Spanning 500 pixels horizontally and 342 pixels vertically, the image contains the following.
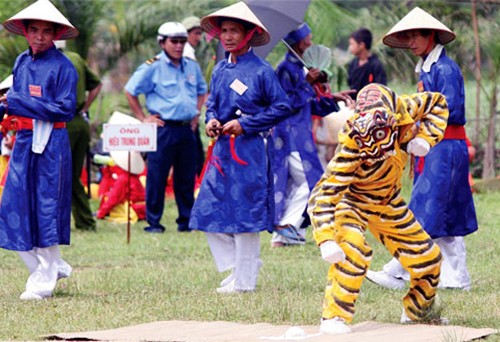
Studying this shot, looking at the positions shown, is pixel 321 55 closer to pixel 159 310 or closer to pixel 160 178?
pixel 160 178

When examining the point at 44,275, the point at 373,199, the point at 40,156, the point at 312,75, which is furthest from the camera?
the point at 312,75

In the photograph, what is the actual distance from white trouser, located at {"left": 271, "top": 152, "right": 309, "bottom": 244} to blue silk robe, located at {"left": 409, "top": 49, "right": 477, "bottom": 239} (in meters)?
3.01

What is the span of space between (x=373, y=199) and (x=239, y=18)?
88.7 inches

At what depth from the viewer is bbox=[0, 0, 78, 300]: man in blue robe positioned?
846 centimetres

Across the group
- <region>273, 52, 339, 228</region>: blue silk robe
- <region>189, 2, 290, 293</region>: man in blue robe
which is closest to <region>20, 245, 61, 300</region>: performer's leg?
<region>189, 2, 290, 293</region>: man in blue robe

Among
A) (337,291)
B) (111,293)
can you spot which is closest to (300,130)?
(111,293)

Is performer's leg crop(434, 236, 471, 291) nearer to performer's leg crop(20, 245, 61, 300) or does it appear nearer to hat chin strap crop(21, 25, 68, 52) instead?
performer's leg crop(20, 245, 61, 300)

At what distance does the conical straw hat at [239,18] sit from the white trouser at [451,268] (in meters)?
1.79

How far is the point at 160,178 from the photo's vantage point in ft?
43.8

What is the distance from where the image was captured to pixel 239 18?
342 inches

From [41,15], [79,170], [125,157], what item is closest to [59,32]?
[41,15]

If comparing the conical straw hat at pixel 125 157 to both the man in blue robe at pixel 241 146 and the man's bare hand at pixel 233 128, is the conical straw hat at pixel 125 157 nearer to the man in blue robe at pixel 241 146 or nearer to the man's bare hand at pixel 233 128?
the man in blue robe at pixel 241 146

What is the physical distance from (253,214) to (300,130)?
2.88 m

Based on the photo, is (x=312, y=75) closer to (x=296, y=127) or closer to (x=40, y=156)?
(x=296, y=127)
